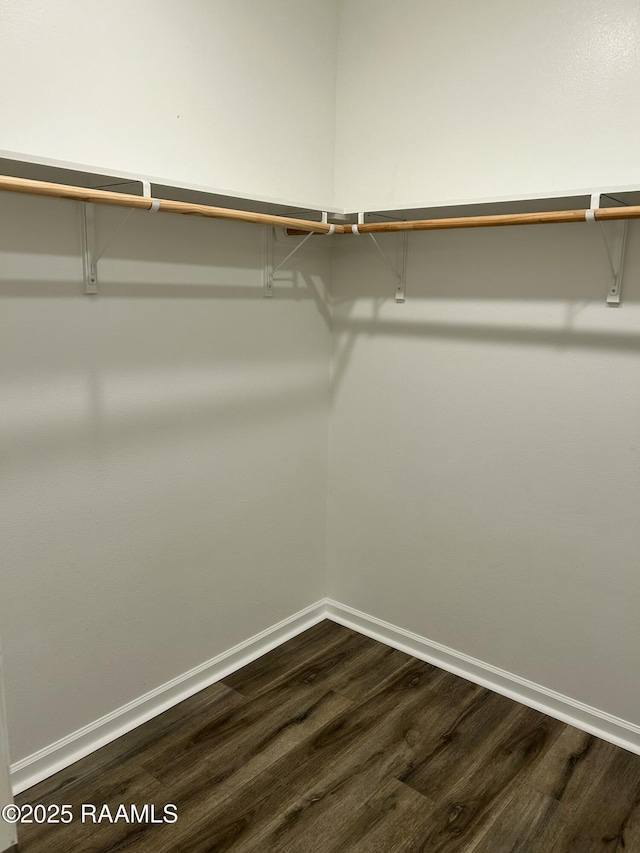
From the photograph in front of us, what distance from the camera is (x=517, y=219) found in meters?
2.01

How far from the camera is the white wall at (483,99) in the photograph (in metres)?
2.07

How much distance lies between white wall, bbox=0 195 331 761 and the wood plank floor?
0.74ft

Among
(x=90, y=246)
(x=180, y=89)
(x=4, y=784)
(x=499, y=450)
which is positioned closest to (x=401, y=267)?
(x=499, y=450)

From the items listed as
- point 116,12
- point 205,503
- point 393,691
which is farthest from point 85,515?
point 116,12

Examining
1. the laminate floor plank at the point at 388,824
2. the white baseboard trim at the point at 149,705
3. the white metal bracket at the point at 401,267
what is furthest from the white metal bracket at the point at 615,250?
the white baseboard trim at the point at 149,705

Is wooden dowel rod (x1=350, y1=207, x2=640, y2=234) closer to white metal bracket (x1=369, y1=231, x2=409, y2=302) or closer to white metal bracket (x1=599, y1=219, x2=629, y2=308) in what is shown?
white metal bracket (x1=599, y1=219, x2=629, y2=308)

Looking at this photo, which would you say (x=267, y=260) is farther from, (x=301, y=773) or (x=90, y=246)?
(x=301, y=773)

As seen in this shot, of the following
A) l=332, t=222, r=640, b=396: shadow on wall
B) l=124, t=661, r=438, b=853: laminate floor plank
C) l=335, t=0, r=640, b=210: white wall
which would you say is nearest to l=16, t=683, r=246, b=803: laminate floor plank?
l=124, t=661, r=438, b=853: laminate floor plank

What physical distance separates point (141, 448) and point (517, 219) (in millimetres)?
1366

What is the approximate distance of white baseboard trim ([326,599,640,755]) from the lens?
7.53 feet

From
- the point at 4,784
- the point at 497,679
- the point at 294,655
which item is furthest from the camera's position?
the point at 294,655

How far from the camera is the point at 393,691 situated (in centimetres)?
253

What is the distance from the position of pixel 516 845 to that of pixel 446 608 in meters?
0.94

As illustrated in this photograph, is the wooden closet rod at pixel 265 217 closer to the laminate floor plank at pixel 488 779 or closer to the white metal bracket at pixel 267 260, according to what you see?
the white metal bracket at pixel 267 260
